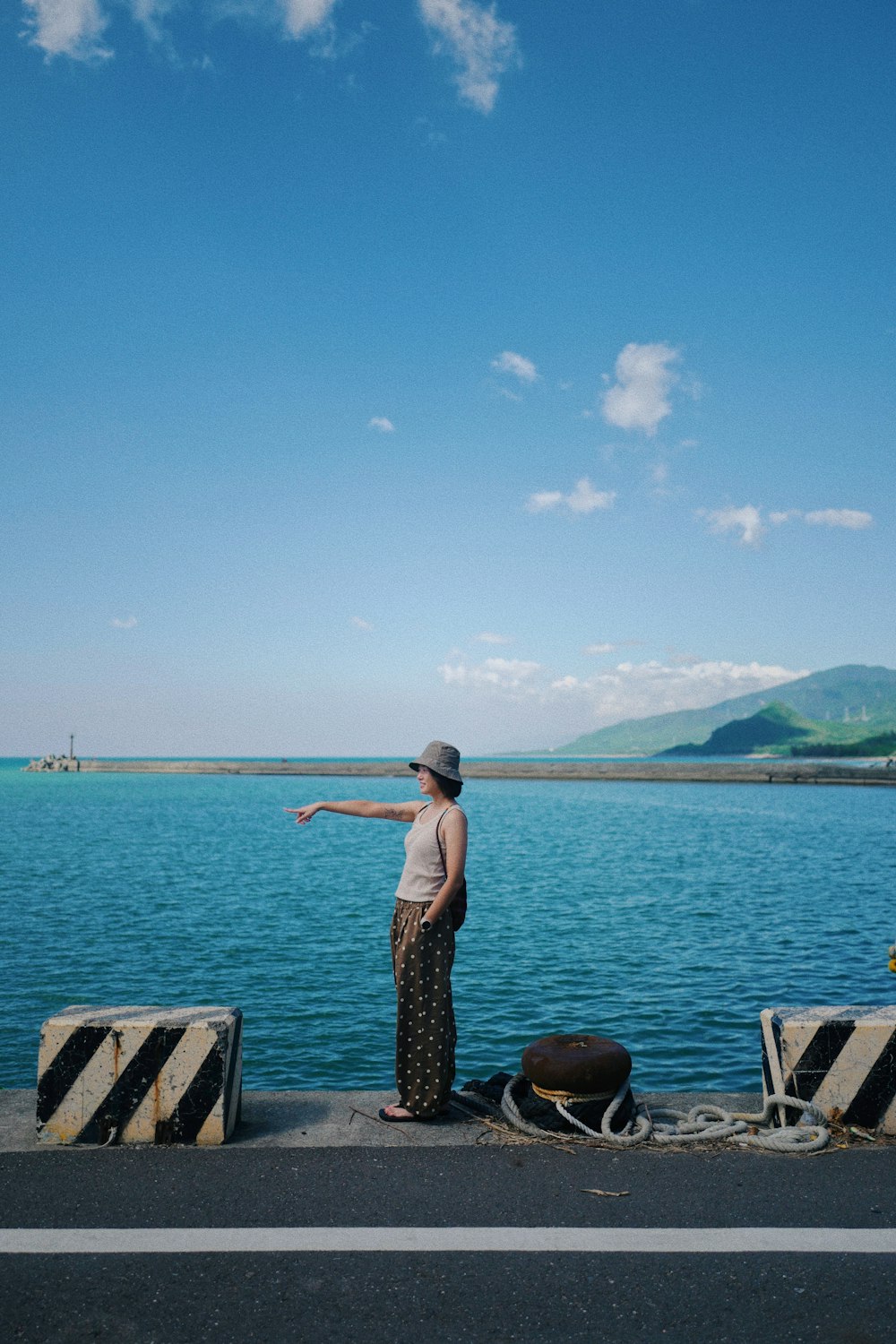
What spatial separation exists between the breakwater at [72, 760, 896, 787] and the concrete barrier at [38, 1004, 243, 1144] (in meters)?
106

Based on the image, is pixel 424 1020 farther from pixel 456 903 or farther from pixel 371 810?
pixel 371 810

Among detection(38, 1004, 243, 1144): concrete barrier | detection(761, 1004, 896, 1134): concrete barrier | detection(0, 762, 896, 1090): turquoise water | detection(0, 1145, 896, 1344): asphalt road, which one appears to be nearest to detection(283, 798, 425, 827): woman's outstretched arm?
detection(38, 1004, 243, 1144): concrete barrier

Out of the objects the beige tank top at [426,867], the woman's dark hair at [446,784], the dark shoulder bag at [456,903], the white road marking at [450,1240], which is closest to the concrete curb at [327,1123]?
the white road marking at [450,1240]

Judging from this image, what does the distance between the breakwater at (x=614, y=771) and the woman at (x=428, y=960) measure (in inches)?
4116

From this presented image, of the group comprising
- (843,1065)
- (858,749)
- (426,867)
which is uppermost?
(426,867)

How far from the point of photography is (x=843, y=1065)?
207 inches

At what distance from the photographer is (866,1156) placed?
4941 millimetres

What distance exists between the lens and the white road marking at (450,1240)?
13.1ft

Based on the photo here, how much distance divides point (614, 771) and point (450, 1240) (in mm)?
118810

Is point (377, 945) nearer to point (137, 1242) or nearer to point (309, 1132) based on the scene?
point (309, 1132)

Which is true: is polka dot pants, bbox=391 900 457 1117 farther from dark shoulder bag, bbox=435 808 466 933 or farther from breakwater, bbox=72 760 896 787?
breakwater, bbox=72 760 896 787

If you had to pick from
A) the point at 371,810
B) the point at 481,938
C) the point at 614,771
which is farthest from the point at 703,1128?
the point at 614,771

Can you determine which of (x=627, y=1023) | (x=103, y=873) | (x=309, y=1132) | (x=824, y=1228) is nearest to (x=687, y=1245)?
(x=824, y=1228)

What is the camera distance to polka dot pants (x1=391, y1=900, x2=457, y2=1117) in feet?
18.4
